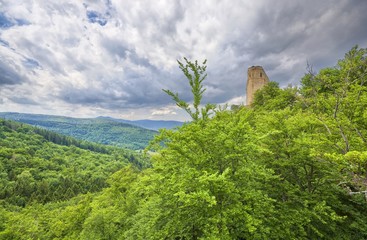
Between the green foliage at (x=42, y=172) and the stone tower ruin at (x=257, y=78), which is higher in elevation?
the stone tower ruin at (x=257, y=78)

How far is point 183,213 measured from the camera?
10688 millimetres

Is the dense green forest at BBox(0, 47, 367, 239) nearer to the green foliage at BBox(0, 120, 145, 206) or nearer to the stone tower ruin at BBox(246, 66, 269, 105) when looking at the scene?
the stone tower ruin at BBox(246, 66, 269, 105)

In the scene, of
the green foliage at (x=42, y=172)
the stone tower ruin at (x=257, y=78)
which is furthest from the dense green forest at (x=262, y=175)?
the green foliage at (x=42, y=172)

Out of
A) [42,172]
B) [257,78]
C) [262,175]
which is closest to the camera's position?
[262,175]

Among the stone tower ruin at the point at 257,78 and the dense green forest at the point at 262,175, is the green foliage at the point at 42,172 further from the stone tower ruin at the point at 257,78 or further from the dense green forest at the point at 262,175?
the dense green forest at the point at 262,175

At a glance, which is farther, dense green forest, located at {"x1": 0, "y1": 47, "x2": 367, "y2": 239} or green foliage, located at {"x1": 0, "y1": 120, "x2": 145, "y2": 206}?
green foliage, located at {"x1": 0, "y1": 120, "x2": 145, "y2": 206}

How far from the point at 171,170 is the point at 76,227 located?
79.3ft

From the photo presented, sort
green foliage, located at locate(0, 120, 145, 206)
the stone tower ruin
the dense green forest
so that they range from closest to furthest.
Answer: the dense green forest, the stone tower ruin, green foliage, located at locate(0, 120, 145, 206)

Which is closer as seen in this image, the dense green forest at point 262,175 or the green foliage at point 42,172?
the dense green forest at point 262,175

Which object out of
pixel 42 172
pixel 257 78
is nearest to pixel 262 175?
pixel 257 78

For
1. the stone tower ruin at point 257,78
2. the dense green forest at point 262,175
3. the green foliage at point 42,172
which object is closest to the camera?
the dense green forest at point 262,175

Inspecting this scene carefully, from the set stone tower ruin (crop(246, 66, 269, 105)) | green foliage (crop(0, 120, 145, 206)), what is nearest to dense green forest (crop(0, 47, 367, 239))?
stone tower ruin (crop(246, 66, 269, 105))

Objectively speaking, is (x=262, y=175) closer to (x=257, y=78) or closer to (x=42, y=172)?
(x=257, y=78)

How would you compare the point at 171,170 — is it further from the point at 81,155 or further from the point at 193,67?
the point at 81,155
